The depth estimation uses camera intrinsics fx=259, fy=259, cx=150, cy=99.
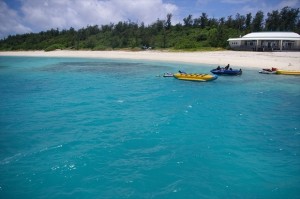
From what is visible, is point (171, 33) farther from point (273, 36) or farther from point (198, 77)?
point (198, 77)

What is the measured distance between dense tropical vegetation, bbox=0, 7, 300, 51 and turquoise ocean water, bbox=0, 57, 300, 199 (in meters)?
42.8

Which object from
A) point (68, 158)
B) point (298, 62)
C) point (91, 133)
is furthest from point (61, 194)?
point (298, 62)

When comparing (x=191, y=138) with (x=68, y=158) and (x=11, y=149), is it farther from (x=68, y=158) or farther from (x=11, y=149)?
(x=11, y=149)

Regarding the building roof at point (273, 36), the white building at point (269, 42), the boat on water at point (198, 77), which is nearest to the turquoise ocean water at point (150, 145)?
the boat on water at point (198, 77)

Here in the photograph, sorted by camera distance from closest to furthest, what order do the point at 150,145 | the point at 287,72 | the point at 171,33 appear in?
1. the point at 150,145
2. the point at 287,72
3. the point at 171,33

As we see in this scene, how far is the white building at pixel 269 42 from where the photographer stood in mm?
53250

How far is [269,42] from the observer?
55.0m

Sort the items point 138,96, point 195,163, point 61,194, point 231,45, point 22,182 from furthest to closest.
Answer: point 231,45, point 138,96, point 195,163, point 22,182, point 61,194

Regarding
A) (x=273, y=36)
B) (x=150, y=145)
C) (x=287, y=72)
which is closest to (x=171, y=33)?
(x=273, y=36)

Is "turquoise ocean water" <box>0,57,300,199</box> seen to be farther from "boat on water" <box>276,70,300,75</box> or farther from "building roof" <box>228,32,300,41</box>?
"building roof" <box>228,32,300,41</box>

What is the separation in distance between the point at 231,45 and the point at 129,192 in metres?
55.4

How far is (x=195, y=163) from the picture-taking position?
37.2 feet

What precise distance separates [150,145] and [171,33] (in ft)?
231

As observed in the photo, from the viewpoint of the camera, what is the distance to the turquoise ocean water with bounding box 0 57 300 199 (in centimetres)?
978
